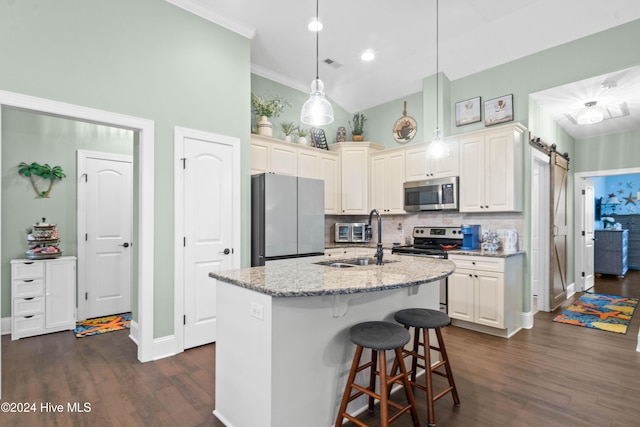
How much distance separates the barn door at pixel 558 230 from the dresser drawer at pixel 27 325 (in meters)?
Result: 6.46

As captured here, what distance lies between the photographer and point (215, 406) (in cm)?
222

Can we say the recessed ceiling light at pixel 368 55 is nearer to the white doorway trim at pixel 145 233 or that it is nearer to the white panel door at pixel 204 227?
the white panel door at pixel 204 227

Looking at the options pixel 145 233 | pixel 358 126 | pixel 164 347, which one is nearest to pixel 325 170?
pixel 358 126

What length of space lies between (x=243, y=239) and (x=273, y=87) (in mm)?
2403

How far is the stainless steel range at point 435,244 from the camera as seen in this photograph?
4113 mm

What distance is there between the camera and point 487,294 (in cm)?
371

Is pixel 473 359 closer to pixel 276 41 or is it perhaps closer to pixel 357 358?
pixel 357 358

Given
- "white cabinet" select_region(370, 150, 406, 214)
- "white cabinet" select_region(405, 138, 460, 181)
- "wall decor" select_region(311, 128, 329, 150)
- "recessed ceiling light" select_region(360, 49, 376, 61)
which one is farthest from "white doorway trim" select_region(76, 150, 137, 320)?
"white cabinet" select_region(405, 138, 460, 181)

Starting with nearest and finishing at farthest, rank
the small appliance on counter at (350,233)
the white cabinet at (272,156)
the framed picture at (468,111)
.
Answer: the white cabinet at (272,156)
the framed picture at (468,111)
the small appliance on counter at (350,233)

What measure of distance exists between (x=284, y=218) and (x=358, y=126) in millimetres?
2588

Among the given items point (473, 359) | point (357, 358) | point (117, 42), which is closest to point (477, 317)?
point (473, 359)

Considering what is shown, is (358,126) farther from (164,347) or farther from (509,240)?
(164,347)

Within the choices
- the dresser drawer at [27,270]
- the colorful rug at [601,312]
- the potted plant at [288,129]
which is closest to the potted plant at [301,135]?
the potted plant at [288,129]

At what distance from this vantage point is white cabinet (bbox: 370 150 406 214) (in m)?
4.92
